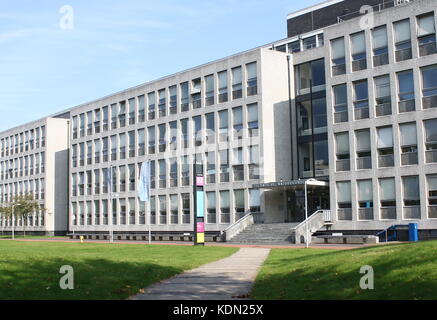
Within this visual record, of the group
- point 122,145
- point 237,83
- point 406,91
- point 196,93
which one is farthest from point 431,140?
point 122,145

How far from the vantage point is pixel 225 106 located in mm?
59125

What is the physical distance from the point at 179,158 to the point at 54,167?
3300 cm

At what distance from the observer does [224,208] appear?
5884 centimetres

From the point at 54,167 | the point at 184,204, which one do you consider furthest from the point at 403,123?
the point at 54,167

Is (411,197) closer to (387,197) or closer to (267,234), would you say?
(387,197)

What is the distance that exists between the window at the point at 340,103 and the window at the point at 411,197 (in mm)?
7198

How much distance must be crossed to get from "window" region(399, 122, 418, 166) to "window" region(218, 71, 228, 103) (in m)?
20.3

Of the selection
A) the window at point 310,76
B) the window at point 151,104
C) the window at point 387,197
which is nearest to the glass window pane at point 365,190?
the window at point 387,197

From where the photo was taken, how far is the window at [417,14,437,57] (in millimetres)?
42844

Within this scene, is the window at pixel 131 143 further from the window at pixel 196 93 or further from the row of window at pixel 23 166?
the row of window at pixel 23 166

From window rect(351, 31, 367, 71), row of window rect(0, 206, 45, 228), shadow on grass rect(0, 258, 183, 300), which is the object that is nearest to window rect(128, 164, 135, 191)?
row of window rect(0, 206, 45, 228)

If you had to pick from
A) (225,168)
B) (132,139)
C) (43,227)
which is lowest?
(43,227)

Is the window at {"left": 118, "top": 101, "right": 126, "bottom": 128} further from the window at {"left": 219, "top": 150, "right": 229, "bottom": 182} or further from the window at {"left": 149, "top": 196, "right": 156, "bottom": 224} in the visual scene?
the window at {"left": 219, "top": 150, "right": 229, "bottom": 182}
